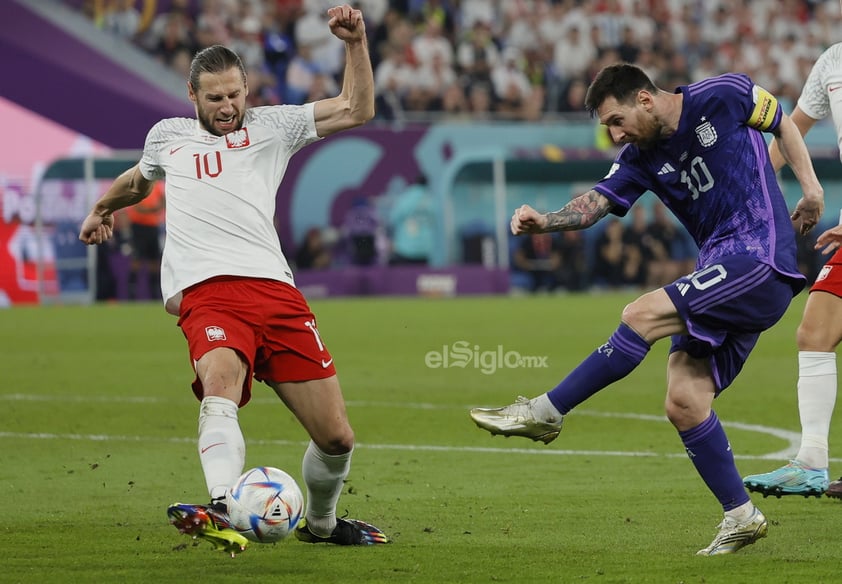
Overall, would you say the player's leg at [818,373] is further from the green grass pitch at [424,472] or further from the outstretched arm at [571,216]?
the outstretched arm at [571,216]

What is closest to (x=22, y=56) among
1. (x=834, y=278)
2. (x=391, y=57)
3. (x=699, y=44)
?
(x=391, y=57)

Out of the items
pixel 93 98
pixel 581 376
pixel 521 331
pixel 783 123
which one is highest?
pixel 93 98

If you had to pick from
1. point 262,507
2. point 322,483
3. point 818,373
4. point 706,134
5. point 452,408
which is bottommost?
point 452,408

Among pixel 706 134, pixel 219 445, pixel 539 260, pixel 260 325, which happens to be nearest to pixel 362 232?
pixel 539 260

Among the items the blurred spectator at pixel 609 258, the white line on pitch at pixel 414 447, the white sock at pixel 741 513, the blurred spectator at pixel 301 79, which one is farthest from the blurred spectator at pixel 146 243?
the white sock at pixel 741 513

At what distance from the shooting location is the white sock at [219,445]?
5172 millimetres

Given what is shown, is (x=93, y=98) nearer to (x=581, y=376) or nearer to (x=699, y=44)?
(x=699, y=44)

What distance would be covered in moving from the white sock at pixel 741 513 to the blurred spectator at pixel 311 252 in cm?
1929

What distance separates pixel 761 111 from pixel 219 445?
2671mm

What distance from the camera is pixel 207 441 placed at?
5270 millimetres

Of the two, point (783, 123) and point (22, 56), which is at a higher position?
point (22, 56)

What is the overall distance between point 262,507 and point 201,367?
643 millimetres

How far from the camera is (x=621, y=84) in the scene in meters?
5.81

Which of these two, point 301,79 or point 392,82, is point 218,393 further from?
point 392,82
